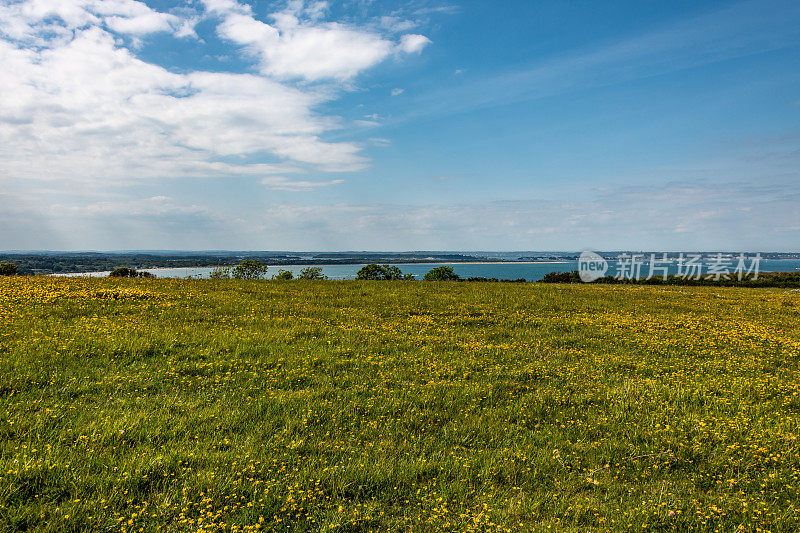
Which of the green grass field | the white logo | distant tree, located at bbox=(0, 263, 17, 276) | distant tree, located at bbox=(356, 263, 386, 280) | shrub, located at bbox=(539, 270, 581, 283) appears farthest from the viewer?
distant tree, located at bbox=(356, 263, 386, 280)

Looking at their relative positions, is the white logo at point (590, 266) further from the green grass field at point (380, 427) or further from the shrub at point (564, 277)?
the green grass field at point (380, 427)

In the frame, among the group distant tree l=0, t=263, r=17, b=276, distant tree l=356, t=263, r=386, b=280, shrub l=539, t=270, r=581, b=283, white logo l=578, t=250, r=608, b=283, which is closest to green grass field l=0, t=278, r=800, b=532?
distant tree l=0, t=263, r=17, b=276

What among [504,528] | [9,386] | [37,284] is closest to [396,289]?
[37,284]

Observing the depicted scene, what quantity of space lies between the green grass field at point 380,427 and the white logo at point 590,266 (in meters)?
37.7

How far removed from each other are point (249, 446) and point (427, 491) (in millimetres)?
2827

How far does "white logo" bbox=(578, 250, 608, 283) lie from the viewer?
51844 mm

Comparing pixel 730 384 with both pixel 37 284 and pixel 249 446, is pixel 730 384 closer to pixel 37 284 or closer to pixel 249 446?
pixel 249 446

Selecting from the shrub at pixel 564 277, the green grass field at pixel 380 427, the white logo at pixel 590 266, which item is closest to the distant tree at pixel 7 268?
the green grass field at pixel 380 427

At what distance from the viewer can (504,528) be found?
5.06 metres

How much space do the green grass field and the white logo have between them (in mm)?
37730

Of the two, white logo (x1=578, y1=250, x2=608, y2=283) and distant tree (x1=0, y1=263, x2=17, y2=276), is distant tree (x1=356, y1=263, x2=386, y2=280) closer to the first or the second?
white logo (x1=578, y1=250, x2=608, y2=283)

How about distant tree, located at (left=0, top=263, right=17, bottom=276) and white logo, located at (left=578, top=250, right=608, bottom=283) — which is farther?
white logo, located at (left=578, top=250, right=608, bottom=283)

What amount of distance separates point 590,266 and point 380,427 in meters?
51.0

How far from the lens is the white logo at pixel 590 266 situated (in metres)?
51.8
